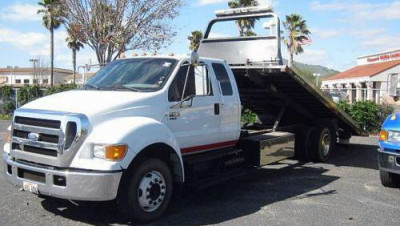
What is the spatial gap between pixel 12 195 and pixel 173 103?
2.95m

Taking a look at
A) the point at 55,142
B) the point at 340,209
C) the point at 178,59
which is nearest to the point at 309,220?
the point at 340,209

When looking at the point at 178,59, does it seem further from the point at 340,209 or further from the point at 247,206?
the point at 340,209

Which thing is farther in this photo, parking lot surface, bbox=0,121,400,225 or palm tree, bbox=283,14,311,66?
palm tree, bbox=283,14,311,66

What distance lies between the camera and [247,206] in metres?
6.85

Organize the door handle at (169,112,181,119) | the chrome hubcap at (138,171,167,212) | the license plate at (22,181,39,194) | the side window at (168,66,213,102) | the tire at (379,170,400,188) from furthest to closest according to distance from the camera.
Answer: the tire at (379,170,400,188), the side window at (168,66,213,102), the door handle at (169,112,181,119), the chrome hubcap at (138,171,167,212), the license plate at (22,181,39,194)

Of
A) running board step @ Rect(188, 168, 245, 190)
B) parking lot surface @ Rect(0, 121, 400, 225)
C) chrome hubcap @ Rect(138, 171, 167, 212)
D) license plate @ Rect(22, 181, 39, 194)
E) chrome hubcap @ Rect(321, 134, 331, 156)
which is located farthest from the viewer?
chrome hubcap @ Rect(321, 134, 331, 156)

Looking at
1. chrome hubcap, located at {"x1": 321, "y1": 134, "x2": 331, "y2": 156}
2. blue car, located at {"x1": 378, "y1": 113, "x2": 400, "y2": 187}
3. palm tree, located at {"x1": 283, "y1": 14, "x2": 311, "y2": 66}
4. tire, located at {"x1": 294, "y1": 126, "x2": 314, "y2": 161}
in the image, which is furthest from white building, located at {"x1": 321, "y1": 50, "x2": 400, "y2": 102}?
blue car, located at {"x1": 378, "y1": 113, "x2": 400, "y2": 187}

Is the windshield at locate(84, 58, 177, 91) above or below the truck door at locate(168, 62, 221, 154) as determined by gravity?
above

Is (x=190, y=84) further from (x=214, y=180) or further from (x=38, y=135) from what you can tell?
(x=38, y=135)

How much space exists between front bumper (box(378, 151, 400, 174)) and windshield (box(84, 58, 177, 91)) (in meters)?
3.77

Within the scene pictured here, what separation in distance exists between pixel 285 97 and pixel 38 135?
6116 mm

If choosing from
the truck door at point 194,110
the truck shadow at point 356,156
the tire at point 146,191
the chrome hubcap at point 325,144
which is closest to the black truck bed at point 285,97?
the chrome hubcap at point 325,144

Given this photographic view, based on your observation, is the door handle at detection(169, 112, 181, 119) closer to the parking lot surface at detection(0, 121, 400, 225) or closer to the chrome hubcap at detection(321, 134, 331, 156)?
the parking lot surface at detection(0, 121, 400, 225)

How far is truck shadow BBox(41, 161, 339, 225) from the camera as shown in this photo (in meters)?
6.16
